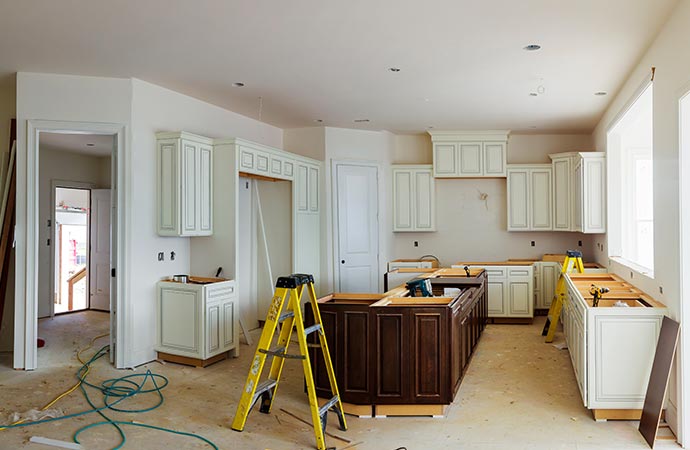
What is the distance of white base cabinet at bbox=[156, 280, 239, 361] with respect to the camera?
17.3 ft

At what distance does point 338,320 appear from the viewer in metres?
3.98

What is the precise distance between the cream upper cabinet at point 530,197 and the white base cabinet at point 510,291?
95cm

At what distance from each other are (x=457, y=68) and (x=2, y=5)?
367cm

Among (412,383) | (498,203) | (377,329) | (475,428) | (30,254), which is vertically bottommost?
(475,428)

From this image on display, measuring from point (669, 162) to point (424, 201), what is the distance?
4.80 meters

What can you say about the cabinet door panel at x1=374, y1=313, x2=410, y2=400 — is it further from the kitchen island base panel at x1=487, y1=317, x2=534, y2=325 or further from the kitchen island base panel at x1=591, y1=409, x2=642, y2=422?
the kitchen island base panel at x1=487, y1=317, x2=534, y2=325

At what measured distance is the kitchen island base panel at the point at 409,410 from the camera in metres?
3.92

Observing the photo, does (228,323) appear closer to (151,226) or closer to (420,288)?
(151,226)

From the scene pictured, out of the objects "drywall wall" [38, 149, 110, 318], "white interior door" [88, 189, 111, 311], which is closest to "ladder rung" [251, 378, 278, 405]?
"drywall wall" [38, 149, 110, 318]

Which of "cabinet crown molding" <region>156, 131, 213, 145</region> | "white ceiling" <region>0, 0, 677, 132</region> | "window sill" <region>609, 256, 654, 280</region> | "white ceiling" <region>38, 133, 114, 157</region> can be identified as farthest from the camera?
"white ceiling" <region>38, 133, 114, 157</region>

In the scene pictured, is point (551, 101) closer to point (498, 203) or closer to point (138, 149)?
point (498, 203)

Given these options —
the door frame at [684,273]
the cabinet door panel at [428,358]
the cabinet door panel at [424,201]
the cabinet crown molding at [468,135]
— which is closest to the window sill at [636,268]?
the door frame at [684,273]

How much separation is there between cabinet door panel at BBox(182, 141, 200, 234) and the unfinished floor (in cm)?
148

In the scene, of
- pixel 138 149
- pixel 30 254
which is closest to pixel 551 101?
pixel 138 149
